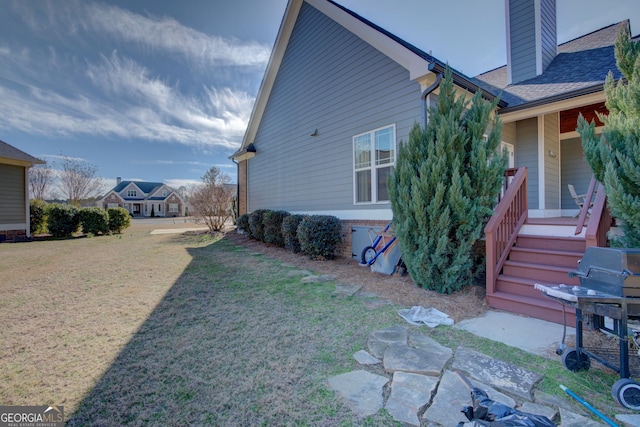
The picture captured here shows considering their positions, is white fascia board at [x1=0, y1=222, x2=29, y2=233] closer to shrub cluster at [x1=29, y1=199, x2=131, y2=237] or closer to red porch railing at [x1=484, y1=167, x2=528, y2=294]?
shrub cluster at [x1=29, y1=199, x2=131, y2=237]

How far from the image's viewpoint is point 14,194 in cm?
1284

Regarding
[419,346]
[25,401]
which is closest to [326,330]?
[419,346]

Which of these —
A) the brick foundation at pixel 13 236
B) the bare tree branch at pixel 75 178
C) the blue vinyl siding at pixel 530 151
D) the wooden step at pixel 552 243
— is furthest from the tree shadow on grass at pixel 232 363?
the bare tree branch at pixel 75 178

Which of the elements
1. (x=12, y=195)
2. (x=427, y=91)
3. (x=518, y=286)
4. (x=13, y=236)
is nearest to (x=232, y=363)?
(x=518, y=286)

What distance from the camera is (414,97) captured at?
5852 mm

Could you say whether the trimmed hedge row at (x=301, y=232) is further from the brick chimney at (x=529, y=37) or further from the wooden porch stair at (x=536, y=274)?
the brick chimney at (x=529, y=37)

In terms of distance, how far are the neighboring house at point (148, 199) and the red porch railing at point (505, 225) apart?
50.6 m

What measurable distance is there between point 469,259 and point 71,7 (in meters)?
12.7

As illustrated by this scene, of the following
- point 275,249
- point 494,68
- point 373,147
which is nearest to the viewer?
point 373,147

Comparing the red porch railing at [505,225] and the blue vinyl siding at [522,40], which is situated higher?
the blue vinyl siding at [522,40]

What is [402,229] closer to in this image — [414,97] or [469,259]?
[469,259]

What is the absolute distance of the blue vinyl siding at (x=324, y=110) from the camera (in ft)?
21.4

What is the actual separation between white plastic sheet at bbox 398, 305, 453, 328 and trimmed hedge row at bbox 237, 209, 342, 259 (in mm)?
3692

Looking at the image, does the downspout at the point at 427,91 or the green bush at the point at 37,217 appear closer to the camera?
the downspout at the point at 427,91
